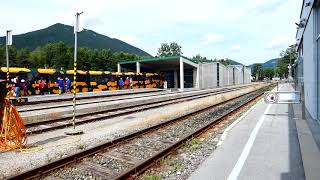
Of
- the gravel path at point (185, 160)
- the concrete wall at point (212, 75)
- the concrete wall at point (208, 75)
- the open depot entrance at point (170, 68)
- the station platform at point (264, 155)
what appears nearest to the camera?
the station platform at point (264, 155)

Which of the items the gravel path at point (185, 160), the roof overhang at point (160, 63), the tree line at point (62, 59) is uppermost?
the tree line at point (62, 59)

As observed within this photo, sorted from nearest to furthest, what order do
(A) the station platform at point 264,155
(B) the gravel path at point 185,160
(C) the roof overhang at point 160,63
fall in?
(A) the station platform at point 264,155
(B) the gravel path at point 185,160
(C) the roof overhang at point 160,63

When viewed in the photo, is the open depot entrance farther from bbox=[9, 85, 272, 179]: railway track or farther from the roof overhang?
bbox=[9, 85, 272, 179]: railway track

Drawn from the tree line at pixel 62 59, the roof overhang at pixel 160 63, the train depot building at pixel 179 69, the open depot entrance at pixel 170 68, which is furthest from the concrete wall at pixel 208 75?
the tree line at pixel 62 59

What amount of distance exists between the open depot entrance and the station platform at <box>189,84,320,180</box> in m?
41.1

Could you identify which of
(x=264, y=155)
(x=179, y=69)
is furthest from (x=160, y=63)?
(x=264, y=155)

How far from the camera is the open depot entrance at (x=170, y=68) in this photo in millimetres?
54638

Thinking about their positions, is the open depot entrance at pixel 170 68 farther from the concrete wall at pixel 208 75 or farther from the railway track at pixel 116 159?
the railway track at pixel 116 159

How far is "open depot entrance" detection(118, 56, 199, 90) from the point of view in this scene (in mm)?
54638

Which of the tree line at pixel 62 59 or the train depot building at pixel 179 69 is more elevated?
the tree line at pixel 62 59

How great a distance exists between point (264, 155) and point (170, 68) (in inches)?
2115

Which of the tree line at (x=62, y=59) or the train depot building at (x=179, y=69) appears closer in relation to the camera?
the train depot building at (x=179, y=69)

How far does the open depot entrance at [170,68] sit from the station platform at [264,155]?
135ft

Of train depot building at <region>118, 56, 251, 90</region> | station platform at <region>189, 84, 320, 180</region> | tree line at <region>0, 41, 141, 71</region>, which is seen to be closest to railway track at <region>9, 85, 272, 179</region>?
station platform at <region>189, 84, 320, 180</region>
